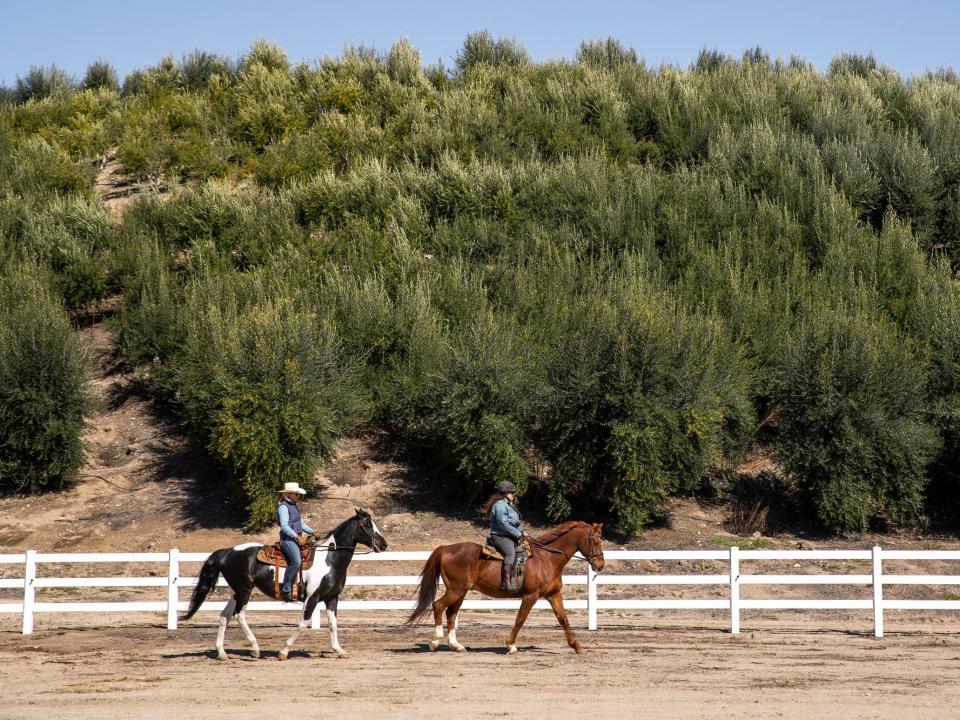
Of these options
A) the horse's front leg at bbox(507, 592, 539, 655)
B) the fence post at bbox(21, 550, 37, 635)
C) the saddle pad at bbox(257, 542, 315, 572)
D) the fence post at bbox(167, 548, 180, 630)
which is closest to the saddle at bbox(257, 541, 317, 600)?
the saddle pad at bbox(257, 542, 315, 572)

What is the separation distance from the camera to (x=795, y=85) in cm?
5184

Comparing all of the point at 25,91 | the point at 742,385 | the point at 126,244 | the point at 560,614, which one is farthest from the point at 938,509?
the point at 25,91

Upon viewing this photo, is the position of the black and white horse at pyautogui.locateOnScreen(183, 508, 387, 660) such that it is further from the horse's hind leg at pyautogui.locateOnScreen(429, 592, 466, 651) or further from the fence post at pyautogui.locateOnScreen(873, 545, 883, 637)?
the fence post at pyautogui.locateOnScreen(873, 545, 883, 637)

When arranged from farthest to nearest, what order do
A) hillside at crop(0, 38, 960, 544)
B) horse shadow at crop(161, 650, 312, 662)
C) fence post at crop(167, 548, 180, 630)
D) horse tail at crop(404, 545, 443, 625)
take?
hillside at crop(0, 38, 960, 544)
fence post at crop(167, 548, 180, 630)
horse tail at crop(404, 545, 443, 625)
horse shadow at crop(161, 650, 312, 662)

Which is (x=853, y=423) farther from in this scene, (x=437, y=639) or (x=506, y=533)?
(x=437, y=639)

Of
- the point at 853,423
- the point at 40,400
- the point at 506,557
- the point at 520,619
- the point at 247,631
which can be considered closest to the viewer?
the point at 247,631

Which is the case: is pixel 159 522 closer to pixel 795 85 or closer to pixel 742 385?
pixel 742 385

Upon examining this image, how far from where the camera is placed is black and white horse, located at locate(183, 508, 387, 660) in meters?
15.1

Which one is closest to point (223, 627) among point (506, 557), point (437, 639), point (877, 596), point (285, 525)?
point (285, 525)

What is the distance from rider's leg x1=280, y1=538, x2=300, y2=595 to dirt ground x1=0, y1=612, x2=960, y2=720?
0.99m

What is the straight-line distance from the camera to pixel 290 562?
596 inches

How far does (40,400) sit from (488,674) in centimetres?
1871

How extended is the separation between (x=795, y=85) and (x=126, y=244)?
3136cm

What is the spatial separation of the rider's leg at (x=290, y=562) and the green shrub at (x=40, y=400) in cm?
1544
